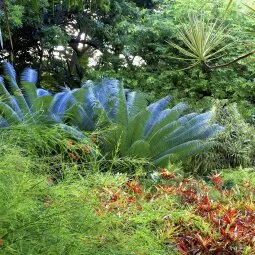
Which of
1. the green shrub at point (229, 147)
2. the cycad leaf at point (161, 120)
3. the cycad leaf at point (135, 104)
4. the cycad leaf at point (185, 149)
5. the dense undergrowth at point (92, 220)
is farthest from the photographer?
the green shrub at point (229, 147)

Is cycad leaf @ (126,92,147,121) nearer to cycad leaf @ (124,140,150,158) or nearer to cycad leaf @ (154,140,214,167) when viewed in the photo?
cycad leaf @ (154,140,214,167)

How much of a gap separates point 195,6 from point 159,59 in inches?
64.4

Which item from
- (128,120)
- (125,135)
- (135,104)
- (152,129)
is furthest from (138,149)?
(135,104)

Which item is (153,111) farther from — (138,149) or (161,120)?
(138,149)

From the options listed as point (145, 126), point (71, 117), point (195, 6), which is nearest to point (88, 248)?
point (71, 117)

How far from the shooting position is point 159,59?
41.5 ft

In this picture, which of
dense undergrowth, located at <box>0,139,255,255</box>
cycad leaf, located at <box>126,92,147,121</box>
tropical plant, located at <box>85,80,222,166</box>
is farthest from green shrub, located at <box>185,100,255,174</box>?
dense undergrowth, located at <box>0,139,255,255</box>

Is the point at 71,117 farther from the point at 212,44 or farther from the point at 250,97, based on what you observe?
the point at 250,97

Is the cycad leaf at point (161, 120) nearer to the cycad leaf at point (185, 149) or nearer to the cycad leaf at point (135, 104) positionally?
the cycad leaf at point (135, 104)

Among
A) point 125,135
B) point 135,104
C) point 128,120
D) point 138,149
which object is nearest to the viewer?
point 138,149

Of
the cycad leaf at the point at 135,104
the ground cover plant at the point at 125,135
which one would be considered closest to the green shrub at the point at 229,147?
the ground cover plant at the point at 125,135

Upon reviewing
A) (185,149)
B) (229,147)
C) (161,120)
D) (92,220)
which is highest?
(92,220)

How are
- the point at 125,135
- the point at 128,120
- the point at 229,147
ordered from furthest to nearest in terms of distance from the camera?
1. the point at 229,147
2. the point at 128,120
3. the point at 125,135

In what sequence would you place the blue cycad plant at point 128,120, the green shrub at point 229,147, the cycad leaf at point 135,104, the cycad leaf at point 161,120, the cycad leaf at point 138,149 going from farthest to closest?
1. the green shrub at point 229,147
2. the cycad leaf at point 135,104
3. the cycad leaf at point 161,120
4. the blue cycad plant at point 128,120
5. the cycad leaf at point 138,149
